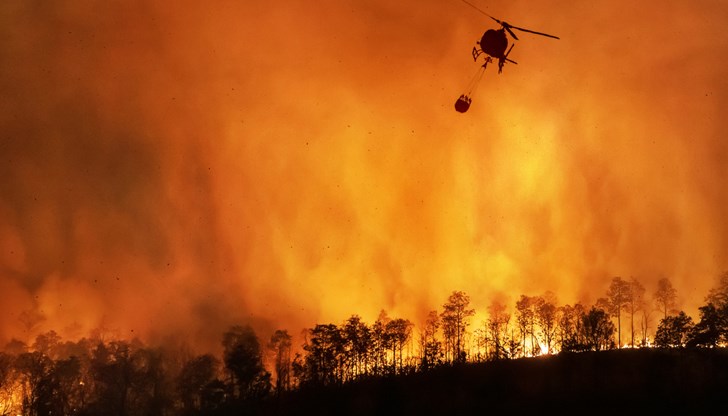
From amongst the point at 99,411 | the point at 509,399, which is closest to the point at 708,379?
the point at 509,399

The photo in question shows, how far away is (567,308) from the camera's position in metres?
155

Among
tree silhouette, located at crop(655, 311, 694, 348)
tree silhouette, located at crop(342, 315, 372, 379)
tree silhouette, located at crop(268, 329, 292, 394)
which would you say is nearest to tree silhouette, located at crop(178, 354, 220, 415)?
tree silhouette, located at crop(268, 329, 292, 394)

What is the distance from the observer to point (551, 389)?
3398 inches

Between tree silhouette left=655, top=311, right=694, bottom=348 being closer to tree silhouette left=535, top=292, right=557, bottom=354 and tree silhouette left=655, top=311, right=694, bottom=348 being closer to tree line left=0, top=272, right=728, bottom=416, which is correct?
tree line left=0, top=272, right=728, bottom=416

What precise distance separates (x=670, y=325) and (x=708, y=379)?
3808 cm

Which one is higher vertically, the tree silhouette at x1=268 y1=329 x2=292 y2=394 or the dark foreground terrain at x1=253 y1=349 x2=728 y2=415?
the tree silhouette at x1=268 y1=329 x2=292 y2=394

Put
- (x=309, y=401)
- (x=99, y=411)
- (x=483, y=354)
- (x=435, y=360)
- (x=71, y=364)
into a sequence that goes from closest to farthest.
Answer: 1. (x=309, y=401)
2. (x=99, y=411)
3. (x=71, y=364)
4. (x=435, y=360)
5. (x=483, y=354)

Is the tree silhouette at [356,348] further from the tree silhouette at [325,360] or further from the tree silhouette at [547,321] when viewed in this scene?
the tree silhouette at [547,321]

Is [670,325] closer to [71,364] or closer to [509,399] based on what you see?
[509,399]

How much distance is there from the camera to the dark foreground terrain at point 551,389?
77250 mm

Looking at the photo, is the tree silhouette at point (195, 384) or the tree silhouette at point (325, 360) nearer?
the tree silhouette at point (195, 384)

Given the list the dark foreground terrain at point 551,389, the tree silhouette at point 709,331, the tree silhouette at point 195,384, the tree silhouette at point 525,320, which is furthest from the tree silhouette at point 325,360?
the tree silhouette at point 709,331

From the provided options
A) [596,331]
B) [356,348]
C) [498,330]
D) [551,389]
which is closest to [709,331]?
[596,331]

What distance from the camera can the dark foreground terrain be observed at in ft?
253
